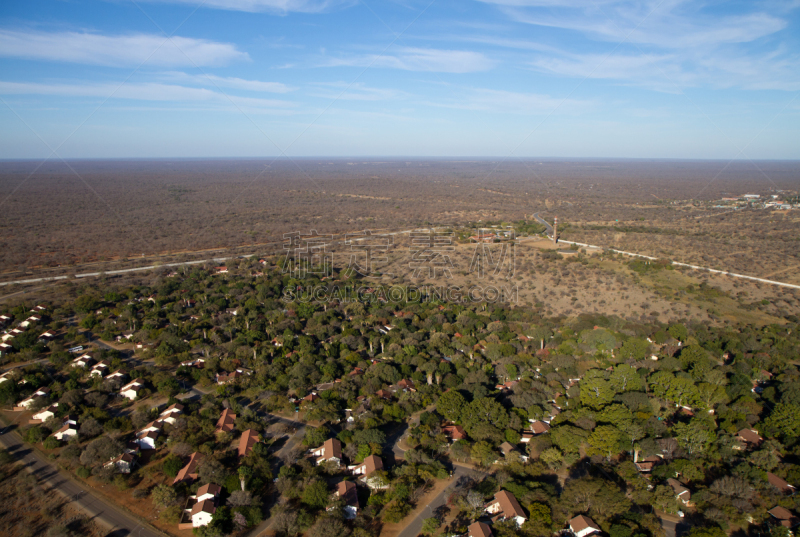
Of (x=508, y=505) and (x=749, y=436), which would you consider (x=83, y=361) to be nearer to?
(x=508, y=505)

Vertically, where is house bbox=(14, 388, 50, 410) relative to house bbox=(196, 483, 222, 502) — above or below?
above

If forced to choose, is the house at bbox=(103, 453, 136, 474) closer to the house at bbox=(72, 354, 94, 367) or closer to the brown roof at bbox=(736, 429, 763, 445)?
the house at bbox=(72, 354, 94, 367)

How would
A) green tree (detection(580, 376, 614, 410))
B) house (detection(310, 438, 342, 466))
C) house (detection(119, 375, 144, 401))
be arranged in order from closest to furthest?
1. house (detection(310, 438, 342, 466))
2. green tree (detection(580, 376, 614, 410))
3. house (detection(119, 375, 144, 401))

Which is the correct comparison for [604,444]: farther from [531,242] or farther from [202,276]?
[202,276]

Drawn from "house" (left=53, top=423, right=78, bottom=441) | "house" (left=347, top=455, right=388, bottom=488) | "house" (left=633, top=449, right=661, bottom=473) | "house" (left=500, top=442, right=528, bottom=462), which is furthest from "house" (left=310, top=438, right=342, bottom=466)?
"house" (left=633, top=449, right=661, bottom=473)

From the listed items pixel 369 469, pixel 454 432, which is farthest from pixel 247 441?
pixel 454 432

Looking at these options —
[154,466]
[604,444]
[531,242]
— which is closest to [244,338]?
[154,466]
